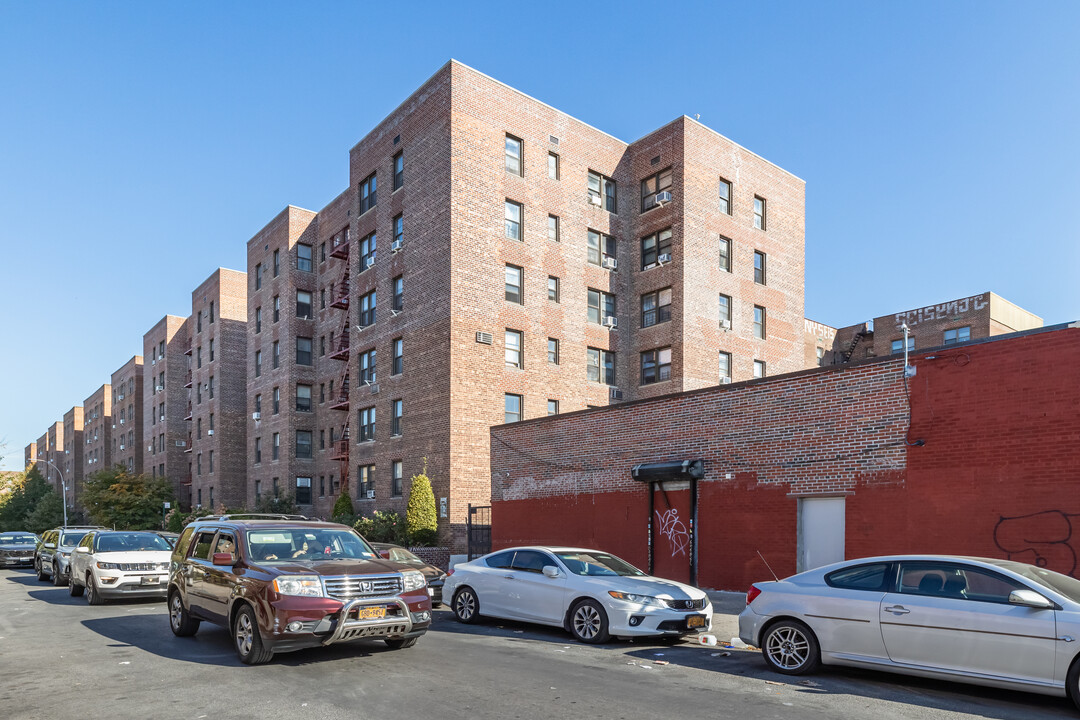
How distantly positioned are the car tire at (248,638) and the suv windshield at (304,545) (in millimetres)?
695

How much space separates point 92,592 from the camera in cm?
1642

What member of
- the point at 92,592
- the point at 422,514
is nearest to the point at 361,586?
the point at 92,592

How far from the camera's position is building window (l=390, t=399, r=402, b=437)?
105ft

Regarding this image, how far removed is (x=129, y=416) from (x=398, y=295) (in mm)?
51270

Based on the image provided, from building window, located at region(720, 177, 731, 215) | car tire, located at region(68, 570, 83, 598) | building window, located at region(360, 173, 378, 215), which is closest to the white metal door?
car tire, located at region(68, 570, 83, 598)

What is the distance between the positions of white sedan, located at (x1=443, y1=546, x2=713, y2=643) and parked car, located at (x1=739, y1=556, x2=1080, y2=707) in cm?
174

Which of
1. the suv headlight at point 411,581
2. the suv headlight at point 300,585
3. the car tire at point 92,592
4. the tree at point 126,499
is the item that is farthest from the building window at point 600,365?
the tree at point 126,499

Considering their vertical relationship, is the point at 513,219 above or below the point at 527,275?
above

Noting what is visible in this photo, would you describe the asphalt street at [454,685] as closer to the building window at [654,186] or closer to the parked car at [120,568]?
the parked car at [120,568]

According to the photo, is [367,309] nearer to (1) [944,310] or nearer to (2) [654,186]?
(2) [654,186]

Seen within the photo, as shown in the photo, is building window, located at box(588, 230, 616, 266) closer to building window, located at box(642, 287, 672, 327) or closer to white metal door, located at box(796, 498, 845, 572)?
building window, located at box(642, 287, 672, 327)

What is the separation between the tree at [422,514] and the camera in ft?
91.4

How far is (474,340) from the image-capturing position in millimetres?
29453

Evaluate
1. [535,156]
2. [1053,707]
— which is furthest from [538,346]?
[1053,707]
